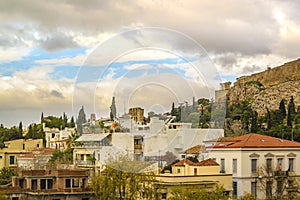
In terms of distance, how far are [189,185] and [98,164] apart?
12895 mm

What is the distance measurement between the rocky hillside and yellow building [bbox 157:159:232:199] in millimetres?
63601

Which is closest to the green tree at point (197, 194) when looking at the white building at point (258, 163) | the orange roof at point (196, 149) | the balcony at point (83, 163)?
the white building at point (258, 163)

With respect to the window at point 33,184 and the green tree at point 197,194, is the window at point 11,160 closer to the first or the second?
the window at point 33,184

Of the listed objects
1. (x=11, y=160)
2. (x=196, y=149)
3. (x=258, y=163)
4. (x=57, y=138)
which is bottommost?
(x=11, y=160)

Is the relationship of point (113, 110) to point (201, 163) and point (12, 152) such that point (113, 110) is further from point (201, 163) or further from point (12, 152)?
point (12, 152)

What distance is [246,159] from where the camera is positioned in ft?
117

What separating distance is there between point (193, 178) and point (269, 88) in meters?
86.6

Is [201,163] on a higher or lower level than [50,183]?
higher

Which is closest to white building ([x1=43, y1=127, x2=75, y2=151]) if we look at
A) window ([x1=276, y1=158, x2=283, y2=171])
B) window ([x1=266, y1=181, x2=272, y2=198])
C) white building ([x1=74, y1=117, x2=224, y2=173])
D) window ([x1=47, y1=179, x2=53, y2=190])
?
white building ([x1=74, y1=117, x2=224, y2=173])

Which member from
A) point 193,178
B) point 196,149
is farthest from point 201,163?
point 196,149

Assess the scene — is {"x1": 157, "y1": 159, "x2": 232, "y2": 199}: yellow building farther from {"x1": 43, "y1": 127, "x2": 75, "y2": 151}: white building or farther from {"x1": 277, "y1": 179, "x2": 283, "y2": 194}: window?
{"x1": 43, "y1": 127, "x2": 75, "y2": 151}: white building

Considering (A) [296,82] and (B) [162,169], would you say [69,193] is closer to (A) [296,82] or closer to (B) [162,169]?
(B) [162,169]

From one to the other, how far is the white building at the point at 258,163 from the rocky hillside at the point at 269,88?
197ft

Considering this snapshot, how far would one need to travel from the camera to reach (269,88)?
116688 millimetres
